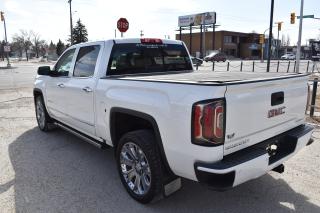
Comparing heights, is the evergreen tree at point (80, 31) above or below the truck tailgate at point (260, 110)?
above

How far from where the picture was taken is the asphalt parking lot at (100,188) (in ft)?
11.3

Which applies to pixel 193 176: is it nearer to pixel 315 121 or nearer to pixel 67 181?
pixel 67 181

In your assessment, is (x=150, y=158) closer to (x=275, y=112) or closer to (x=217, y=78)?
(x=217, y=78)

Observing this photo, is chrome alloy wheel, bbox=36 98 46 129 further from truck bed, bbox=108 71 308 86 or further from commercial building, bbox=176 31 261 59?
commercial building, bbox=176 31 261 59

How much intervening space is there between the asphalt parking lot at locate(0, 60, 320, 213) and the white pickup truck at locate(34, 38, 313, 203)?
35 centimetres

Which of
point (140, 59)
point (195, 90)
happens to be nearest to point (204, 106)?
point (195, 90)

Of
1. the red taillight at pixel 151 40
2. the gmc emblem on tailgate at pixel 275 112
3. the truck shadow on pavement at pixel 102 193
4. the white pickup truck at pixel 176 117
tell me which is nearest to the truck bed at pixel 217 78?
the white pickup truck at pixel 176 117

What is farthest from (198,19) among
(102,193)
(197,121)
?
(197,121)

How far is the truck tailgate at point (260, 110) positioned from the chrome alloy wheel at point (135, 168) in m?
1.04

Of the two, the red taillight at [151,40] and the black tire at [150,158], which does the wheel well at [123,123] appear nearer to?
the black tire at [150,158]

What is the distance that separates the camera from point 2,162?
4848 mm

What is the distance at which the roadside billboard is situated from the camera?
76.6m

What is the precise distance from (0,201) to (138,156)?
5.63 ft

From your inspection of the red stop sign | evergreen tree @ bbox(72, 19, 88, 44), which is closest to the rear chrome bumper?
the red stop sign
